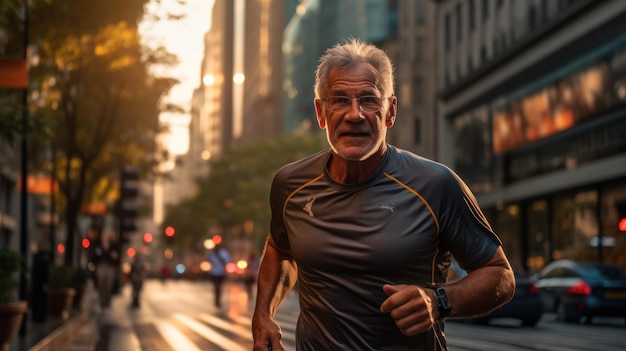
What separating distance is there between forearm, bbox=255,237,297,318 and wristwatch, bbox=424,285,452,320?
0.84 metres

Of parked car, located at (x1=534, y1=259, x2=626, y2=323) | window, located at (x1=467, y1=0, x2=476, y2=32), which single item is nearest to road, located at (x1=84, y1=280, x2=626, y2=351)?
parked car, located at (x1=534, y1=259, x2=626, y2=323)

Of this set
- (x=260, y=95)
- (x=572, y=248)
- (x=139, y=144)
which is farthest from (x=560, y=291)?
(x=260, y=95)

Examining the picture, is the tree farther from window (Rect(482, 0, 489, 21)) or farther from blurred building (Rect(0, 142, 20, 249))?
window (Rect(482, 0, 489, 21))

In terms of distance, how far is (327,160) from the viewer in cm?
416

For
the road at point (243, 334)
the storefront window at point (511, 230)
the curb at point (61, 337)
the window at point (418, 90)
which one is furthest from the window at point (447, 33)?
the curb at point (61, 337)

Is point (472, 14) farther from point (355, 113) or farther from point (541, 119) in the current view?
point (355, 113)

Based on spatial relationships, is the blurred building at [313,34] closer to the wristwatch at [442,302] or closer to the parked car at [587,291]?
the parked car at [587,291]

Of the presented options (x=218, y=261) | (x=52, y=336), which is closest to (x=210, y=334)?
(x=52, y=336)

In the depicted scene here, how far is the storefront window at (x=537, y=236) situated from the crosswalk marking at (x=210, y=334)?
22.7 meters

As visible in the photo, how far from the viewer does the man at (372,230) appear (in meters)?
3.84

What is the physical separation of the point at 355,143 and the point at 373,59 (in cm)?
29

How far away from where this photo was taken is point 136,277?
35.0m

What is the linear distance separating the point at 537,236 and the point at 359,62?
44814 mm

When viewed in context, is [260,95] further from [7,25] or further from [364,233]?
[364,233]
